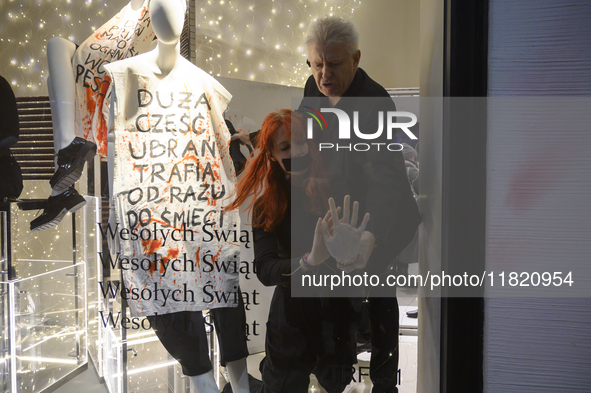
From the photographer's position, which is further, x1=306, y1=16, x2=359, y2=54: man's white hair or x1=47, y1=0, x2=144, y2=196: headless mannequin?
x1=47, y1=0, x2=144, y2=196: headless mannequin

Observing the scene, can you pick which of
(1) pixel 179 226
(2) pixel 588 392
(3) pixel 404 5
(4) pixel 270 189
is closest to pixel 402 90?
(3) pixel 404 5

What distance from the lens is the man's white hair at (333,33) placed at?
1.17 m

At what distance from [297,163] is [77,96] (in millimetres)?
858

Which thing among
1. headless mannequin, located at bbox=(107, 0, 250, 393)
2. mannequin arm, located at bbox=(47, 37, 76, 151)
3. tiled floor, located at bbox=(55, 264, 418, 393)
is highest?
headless mannequin, located at bbox=(107, 0, 250, 393)

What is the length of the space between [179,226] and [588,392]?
4.62 feet

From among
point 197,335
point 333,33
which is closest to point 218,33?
point 333,33

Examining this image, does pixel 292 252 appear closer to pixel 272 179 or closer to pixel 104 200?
pixel 272 179

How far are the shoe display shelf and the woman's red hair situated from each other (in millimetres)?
650

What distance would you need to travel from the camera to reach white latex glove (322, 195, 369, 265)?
1.17 meters

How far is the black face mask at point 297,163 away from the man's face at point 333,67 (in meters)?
0.22

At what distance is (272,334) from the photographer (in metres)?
1.26

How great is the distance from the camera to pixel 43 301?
1.42 metres

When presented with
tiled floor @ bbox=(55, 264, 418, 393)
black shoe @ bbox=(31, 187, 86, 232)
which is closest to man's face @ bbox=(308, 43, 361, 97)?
tiled floor @ bbox=(55, 264, 418, 393)

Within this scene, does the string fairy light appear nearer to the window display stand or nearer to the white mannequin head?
the white mannequin head
